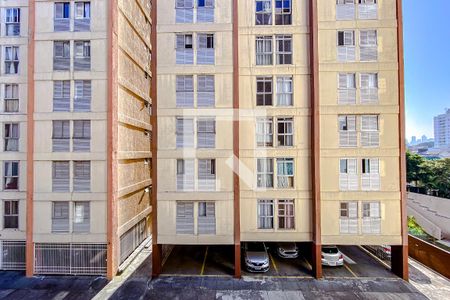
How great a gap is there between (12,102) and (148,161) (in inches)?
Answer: 303

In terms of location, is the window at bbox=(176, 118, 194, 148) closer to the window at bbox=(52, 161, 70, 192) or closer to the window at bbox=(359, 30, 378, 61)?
the window at bbox=(52, 161, 70, 192)

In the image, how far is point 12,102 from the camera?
1272cm

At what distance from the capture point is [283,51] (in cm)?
1237

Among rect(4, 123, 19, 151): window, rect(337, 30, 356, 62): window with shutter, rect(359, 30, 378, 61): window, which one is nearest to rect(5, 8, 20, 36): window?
rect(4, 123, 19, 151): window

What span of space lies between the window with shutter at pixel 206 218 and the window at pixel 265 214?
7.21 feet

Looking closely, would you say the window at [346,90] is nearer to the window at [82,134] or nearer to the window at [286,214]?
the window at [286,214]

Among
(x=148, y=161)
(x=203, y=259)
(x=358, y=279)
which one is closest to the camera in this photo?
(x=358, y=279)

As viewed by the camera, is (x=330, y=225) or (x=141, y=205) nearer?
(x=330, y=225)

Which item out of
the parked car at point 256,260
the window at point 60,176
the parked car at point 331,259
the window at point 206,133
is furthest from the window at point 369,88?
the window at point 60,176

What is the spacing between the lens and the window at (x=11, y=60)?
12.8m

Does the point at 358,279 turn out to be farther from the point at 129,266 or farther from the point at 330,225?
the point at 129,266

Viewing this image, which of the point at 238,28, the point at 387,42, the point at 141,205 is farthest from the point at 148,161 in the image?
the point at 387,42

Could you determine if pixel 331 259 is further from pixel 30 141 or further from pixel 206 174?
pixel 30 141

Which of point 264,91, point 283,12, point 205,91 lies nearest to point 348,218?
point 264,91
